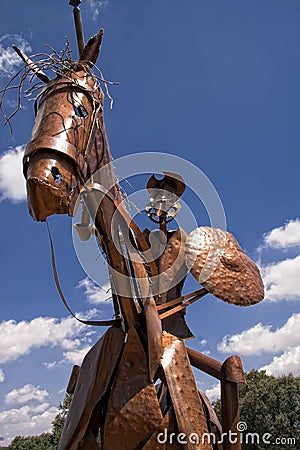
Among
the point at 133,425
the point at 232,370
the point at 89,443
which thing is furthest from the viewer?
the point at 232,370

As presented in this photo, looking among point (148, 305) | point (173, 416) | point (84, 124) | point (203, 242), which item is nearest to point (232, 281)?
point (203, 242)

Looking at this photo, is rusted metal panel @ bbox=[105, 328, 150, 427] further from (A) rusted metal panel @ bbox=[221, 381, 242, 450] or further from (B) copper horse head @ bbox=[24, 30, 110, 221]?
(B) copper horse head @ bbox=[24, 30, 110, 221]

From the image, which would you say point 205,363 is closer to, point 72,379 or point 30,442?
point 72,379

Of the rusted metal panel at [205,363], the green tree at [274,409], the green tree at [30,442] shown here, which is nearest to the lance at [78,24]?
the rusted metal panel at [205,363]

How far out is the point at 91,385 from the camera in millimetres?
3273

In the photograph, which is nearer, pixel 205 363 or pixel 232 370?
pixel 232 370

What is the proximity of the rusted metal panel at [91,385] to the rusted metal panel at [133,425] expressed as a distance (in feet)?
0.66

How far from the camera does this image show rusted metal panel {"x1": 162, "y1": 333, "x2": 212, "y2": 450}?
312 centimetres

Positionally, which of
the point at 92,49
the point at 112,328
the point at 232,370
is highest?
the point at 92,49

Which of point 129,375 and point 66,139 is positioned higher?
point 66,139

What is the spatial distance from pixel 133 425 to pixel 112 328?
0.72 meters

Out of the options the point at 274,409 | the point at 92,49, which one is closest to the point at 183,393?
the point at 92,49

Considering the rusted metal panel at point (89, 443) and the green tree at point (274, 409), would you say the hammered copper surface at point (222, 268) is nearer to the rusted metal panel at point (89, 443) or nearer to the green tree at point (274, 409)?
the rusted metal panel at point (89, 443)

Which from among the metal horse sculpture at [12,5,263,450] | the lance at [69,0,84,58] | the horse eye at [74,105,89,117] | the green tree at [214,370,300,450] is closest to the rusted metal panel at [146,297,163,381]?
the metal horse sculpture at [12,5,263,450]
